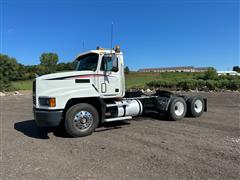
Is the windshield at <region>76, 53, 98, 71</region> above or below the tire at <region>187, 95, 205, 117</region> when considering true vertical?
above

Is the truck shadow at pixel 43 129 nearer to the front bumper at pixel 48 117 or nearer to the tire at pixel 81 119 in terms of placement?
the tire at pixel 81 119

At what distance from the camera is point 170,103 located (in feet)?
27.5

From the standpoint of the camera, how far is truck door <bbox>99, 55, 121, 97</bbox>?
680 centimetres

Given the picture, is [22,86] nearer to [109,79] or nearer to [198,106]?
[109,79]

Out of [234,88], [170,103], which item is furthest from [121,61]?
[234,88]

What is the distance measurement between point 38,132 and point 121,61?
152 inches

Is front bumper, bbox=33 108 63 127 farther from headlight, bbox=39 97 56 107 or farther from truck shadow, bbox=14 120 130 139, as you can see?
truck shadow, bbox=14 120 130 139

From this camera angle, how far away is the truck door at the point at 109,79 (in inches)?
268

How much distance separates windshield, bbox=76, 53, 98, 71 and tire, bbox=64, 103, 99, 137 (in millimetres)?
1399

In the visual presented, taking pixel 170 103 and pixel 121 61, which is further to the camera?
pixel 170 103

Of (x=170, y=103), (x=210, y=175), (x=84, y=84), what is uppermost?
(x=84, y=84)

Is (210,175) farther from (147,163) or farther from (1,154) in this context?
(1,154)

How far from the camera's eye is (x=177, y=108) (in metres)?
8.70

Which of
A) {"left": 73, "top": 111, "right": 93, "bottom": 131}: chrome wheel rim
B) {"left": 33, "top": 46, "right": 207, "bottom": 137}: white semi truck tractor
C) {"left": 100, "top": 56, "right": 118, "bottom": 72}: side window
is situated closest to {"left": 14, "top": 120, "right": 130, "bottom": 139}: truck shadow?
{"left": 33, "top": 46, "right": 207, "bottom": 137}: white semi truck tractor
